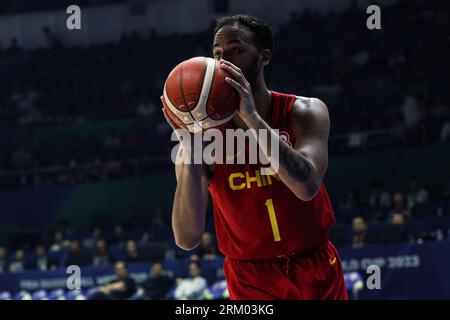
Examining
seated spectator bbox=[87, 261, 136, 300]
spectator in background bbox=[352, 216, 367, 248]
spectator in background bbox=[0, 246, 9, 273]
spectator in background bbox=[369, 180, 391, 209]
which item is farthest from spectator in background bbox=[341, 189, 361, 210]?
spectator in background bbox=[0, 246, 9, 273]

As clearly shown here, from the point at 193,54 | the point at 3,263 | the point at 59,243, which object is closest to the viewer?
the point at 3,263

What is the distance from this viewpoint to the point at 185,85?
9.65ft

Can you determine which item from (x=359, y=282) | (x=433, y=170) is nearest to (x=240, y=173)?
(x=359, y=282)

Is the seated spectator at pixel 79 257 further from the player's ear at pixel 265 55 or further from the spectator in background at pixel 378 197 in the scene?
the player's ear at pixel 265 55

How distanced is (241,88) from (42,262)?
10974 mm

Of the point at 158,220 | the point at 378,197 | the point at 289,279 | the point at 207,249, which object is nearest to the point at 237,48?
the point at 289,279

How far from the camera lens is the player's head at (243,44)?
308 centimetres

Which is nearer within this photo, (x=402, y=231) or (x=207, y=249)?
(x=402, y=231)

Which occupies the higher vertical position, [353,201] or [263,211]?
[263,211]

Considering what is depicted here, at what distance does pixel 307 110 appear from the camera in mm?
3248

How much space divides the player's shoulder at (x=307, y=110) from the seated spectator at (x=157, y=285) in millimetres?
7199

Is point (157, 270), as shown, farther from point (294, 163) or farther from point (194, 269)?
point (294, 163)

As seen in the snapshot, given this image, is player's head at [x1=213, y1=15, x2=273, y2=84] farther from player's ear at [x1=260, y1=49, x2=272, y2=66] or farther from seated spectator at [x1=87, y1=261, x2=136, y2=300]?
seated spectator at [x1=87, y1=261, x2=136, y2=300]

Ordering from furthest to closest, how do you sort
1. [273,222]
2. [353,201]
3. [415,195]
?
[353,201] < [415,195] < [273,222]
